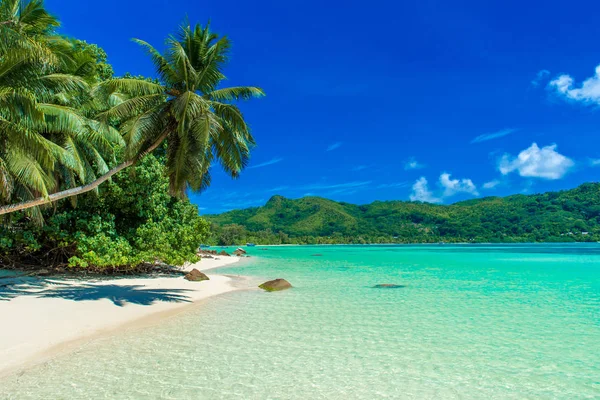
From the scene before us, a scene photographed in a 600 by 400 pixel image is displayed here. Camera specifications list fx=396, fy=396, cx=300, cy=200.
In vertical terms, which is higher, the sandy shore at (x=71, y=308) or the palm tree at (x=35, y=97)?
the palm tree at (x=35, y=97)

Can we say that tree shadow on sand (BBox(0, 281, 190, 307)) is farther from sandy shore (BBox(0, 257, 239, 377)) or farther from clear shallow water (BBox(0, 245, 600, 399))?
clear shallow water (BBox(0, 245, 600, 399))

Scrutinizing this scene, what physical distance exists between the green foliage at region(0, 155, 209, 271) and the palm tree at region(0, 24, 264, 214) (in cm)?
359

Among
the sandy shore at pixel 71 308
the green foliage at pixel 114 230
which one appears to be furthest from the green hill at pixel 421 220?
the sandy shore at pixel 71 308

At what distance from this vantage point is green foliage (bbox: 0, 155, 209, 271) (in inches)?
600

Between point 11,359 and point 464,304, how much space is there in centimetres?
1213

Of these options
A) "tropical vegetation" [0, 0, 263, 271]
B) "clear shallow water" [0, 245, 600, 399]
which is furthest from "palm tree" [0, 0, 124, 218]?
"clear shallow water" [0, 245, 600, 399]

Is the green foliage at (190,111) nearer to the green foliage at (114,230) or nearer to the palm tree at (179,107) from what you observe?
the palm tree at (179,107)

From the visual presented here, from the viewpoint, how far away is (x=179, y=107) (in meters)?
10.5

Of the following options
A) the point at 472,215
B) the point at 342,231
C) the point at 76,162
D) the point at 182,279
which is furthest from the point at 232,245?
the point at 76,162

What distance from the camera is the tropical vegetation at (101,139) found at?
30.7 ft

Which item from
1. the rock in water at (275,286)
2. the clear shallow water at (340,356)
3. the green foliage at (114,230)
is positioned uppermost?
the green foliage at (114,230)

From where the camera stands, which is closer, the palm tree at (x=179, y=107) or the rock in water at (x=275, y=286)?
the palm tree at (x=179, y=107)

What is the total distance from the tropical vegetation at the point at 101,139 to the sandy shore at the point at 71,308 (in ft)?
4.39

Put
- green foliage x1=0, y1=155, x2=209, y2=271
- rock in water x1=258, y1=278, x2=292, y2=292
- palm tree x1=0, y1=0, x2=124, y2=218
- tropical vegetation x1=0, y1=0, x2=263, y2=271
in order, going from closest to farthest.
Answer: palm tree x1=0, y1=0, x2=124, y2=218, tropical vegetation x1=0, y1=0, x2=263, y2=271, green foliage x1=0, y1=155, x2=209, y2=271, rock in water x1=258, y1=278, x2=292, y2=292
